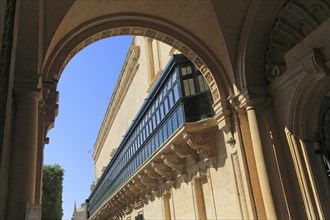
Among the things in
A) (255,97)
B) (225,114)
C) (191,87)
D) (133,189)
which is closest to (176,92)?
(191,87)

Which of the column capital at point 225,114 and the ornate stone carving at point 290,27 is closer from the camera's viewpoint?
the ornate stone carving at point 290,27

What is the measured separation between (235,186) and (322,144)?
8.26ft

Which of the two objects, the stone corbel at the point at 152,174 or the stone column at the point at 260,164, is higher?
the stone corbel at the point at 152,174

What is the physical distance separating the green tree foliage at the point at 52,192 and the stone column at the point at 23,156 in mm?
22761

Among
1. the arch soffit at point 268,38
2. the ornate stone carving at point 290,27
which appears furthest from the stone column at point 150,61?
the ornate stone carving at point 290,27

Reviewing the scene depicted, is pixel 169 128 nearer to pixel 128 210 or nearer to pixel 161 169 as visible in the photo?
pixel 161 169

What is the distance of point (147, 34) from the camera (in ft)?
30.9

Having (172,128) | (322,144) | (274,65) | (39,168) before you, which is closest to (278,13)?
(274,65)

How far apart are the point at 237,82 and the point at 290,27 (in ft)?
5.82

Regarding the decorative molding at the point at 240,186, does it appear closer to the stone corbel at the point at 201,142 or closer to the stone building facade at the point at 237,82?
the stone building facade at the point at 237,82

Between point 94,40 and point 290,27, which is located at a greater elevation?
point 94,40

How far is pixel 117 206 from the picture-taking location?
2402 cm

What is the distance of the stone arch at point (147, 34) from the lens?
8.27 meters

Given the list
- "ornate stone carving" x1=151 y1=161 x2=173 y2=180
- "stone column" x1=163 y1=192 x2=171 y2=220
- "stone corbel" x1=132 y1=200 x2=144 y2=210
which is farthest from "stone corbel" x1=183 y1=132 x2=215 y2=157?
Answer: "stone corbel" x1=132 y1=200 x2=144 y2=210
